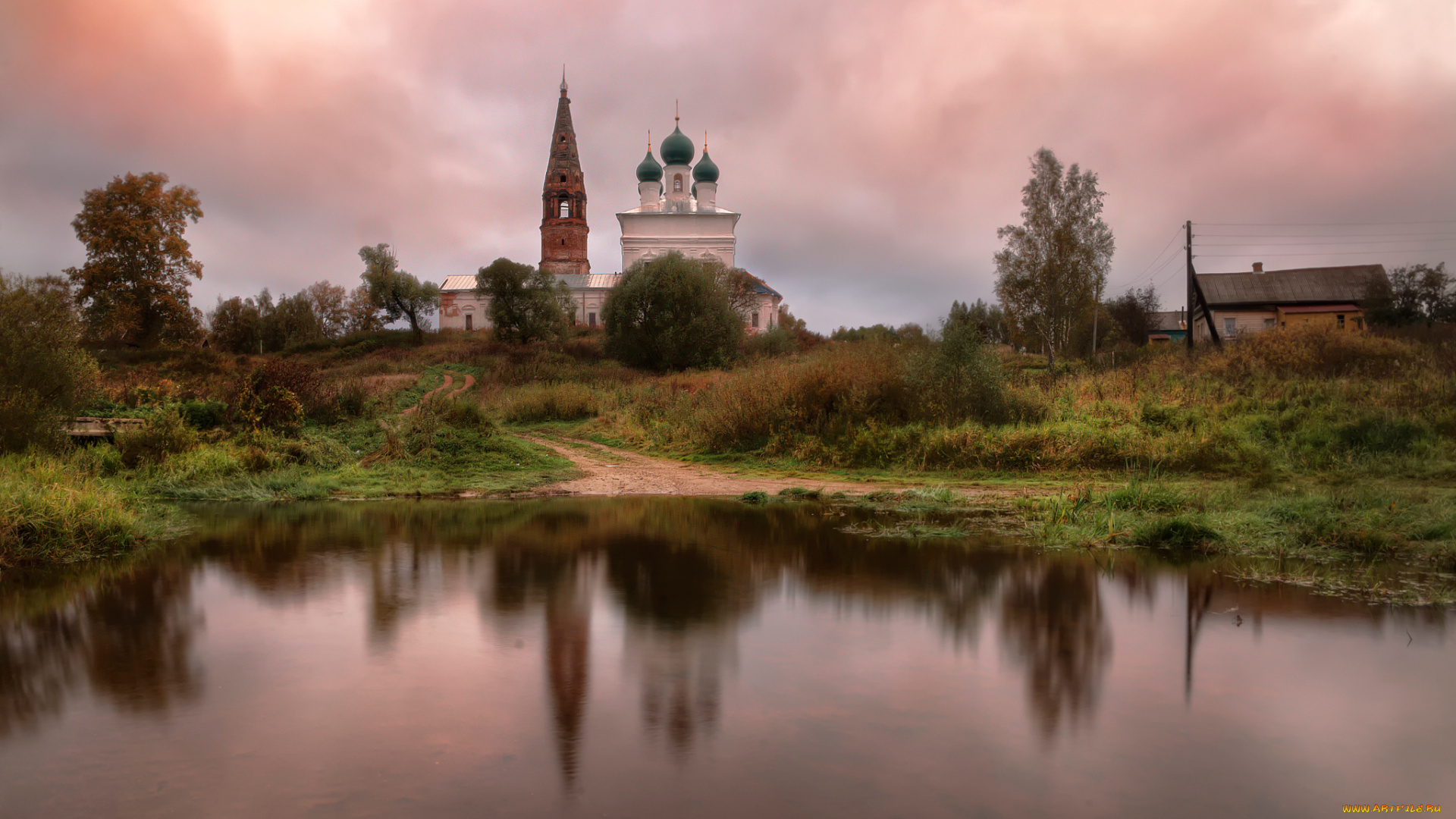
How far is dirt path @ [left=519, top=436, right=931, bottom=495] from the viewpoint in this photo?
13750mm

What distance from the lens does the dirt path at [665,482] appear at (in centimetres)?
1375

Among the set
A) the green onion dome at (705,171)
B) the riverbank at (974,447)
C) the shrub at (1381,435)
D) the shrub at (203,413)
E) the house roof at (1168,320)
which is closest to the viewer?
the riverbank at (974,447)

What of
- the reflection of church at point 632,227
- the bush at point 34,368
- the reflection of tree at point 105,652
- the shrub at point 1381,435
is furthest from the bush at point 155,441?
the reflection of church at point 632,227

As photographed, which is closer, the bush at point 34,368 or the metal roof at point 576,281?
the bush at point 34,368

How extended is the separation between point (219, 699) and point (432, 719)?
1.27 meters

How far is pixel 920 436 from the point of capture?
611 inches

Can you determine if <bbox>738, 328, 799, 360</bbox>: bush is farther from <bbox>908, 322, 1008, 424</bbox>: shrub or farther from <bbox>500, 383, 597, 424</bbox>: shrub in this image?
<bbox>908, 322, 1008, 424</bbox>: shrub

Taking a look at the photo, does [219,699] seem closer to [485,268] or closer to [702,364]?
[702,364]

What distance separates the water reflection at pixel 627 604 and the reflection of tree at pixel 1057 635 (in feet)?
0.05

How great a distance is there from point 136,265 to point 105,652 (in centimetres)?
5093

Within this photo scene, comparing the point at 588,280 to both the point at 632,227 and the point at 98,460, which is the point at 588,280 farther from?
the point at 98,460

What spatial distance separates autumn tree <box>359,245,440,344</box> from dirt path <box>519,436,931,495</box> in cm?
4018

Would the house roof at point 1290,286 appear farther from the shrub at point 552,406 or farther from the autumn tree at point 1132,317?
the shrub at point 552,406

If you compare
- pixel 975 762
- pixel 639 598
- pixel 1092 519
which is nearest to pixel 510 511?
pixel 639 598
